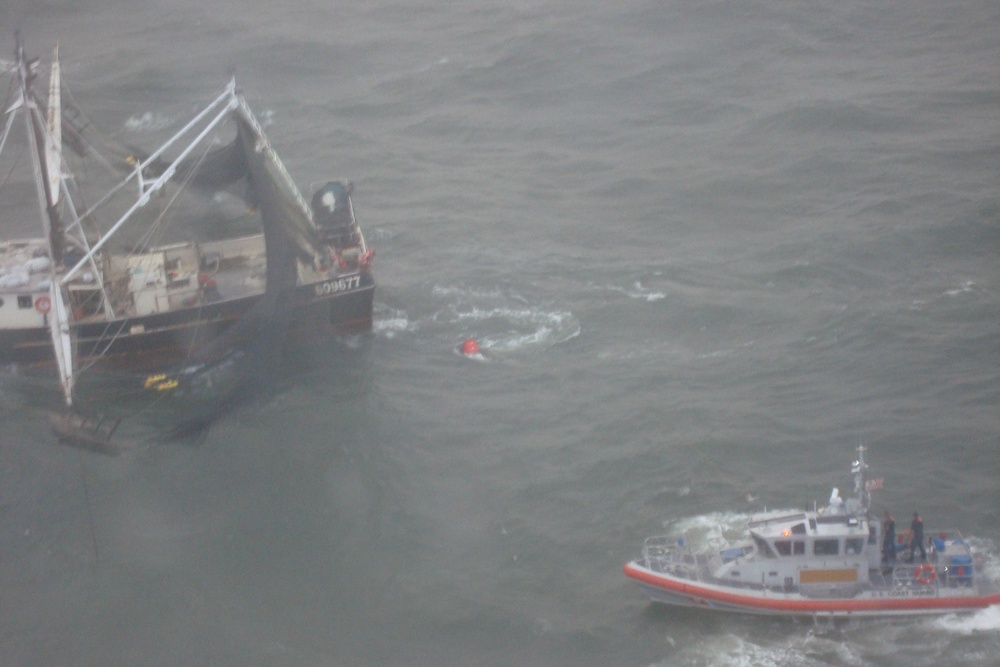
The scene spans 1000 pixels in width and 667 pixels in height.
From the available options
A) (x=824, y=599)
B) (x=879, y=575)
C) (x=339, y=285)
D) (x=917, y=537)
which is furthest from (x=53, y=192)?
(x=917, y=537)

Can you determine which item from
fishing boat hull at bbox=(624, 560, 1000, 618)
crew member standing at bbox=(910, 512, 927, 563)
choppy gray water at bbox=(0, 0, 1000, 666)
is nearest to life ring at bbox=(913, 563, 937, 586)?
fishing boat hull at bbox=(624, 560, 1000, 618)

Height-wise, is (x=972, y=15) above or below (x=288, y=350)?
above

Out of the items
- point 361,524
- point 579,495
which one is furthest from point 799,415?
point 361,524

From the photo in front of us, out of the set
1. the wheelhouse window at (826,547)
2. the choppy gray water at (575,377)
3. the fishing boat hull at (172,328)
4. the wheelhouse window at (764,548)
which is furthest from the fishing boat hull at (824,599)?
the fishing boat hull at (172,328)

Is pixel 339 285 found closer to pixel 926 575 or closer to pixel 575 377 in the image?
pixel 575 377

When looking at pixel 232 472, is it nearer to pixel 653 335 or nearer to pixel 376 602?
pixel 376 602

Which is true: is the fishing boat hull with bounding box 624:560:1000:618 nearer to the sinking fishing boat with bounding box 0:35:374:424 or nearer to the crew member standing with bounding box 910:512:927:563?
the crew member standing with bounding box 910:512:927:563

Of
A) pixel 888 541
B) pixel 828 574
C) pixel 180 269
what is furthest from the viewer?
pixel 180 269
